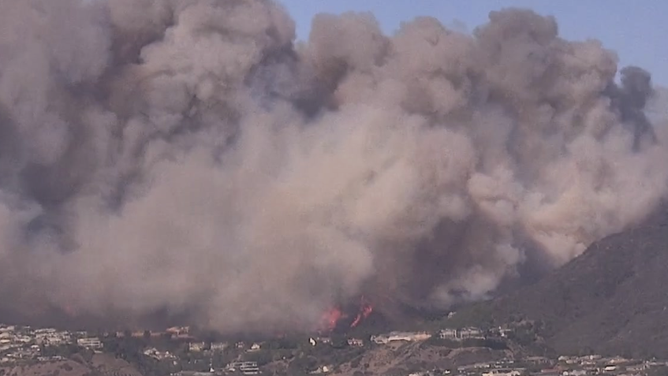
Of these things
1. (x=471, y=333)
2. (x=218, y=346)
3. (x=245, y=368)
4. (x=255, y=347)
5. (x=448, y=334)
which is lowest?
(x=245, y=368)

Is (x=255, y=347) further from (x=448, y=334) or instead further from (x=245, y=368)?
(x=448, y=334)

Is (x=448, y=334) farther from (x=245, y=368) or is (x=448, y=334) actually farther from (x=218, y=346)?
(x=218, y=346)

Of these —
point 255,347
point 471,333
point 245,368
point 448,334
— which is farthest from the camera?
point 255,347

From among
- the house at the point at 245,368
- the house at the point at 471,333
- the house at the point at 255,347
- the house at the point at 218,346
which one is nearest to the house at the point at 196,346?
the house at the point at 218,346

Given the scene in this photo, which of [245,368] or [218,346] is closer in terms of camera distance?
[245,368]

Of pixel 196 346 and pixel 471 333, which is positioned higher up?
pixel 196 346

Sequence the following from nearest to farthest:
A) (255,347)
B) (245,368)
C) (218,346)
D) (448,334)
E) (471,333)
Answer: (245,368)
(471,333)
(448,334)
(255,347)
(218,346)

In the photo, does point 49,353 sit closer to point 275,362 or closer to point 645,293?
point 275,362

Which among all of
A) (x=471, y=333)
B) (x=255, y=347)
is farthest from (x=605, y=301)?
(x=255, y=347)

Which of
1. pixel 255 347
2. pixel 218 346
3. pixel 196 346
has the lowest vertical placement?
pixel 255 347

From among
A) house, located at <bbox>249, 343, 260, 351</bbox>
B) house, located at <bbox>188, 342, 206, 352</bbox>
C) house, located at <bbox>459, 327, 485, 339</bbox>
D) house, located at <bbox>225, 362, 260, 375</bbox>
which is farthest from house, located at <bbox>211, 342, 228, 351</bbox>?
house, located at <bbox>459, 327, 485, 339</bbox>

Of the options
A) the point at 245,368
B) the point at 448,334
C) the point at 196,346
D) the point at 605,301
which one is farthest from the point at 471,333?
the point at 196,346
